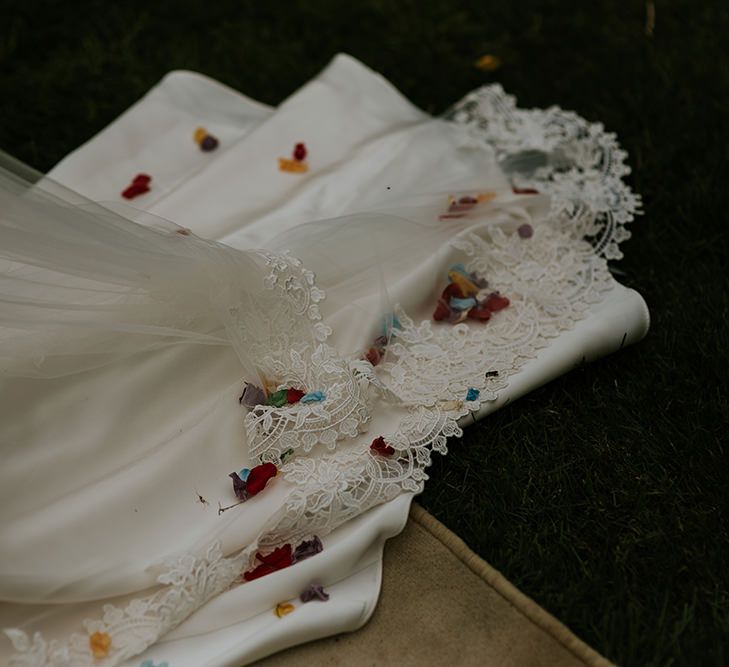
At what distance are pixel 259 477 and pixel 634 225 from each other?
4.14 ft

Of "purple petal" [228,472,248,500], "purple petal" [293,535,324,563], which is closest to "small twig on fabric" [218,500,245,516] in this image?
"purple petal" [228,472,248,500]

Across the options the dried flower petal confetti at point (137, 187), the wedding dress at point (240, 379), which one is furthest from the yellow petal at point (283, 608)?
the dried flower petal confetti at point (137, 187)

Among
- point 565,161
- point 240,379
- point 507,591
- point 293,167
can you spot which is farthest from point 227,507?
point 565,161

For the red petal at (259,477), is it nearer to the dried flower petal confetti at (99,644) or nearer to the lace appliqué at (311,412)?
the lace appliqué at (311,412)

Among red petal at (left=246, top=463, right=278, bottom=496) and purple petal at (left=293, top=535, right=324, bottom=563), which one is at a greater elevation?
red petal at (left=246, top=463, right=278, bottom=496)

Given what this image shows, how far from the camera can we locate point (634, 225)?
97.7 inches

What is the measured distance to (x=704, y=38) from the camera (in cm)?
306

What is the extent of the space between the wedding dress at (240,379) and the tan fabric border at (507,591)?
9 cm

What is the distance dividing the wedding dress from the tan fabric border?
0.09 meters

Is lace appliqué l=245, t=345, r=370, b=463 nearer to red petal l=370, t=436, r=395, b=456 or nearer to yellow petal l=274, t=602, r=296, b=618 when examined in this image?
red petal l=370, t=436, r=395, b=456

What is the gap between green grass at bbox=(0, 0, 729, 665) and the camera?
5.78ft

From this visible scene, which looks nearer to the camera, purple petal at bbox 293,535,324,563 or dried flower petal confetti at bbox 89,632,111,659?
dried flower petal confetti at bbox 89,632,111,659

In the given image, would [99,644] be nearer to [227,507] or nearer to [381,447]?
[227,507]

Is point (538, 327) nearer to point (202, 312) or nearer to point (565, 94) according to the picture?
point (202, 312)
